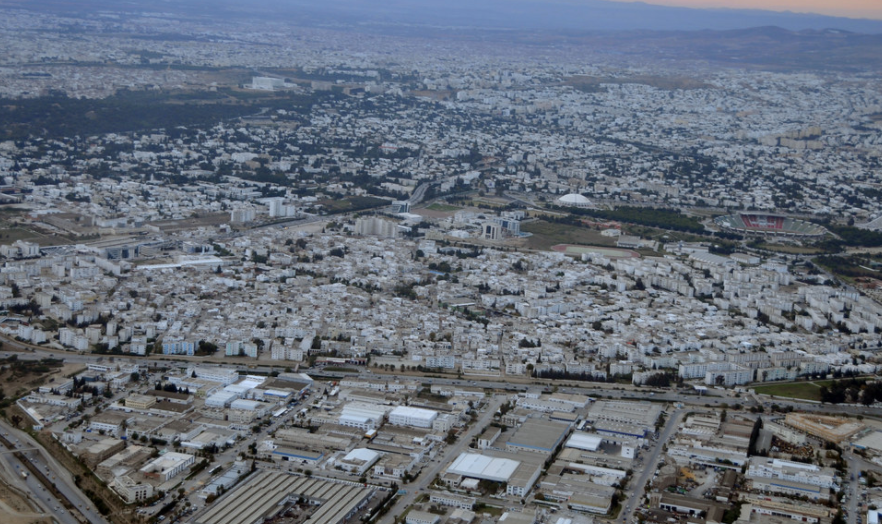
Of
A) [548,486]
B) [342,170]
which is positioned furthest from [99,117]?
[548,486]

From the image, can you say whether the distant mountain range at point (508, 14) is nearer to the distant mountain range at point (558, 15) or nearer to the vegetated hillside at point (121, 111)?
the distant mountain range at point (558, 15)

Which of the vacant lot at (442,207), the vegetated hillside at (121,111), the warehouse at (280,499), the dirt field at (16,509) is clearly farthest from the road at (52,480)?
the vegetated hillside at (121,111)

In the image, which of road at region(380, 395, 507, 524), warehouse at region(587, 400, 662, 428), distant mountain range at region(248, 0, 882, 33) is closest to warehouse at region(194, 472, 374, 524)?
road at region(380, 395, 507, 524)

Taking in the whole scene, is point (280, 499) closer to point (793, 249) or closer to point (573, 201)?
point (793, 249)

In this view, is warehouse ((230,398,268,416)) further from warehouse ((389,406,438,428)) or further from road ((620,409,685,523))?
road ((620,409,685,523))

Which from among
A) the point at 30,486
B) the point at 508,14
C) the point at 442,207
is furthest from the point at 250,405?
the point at 508,14
